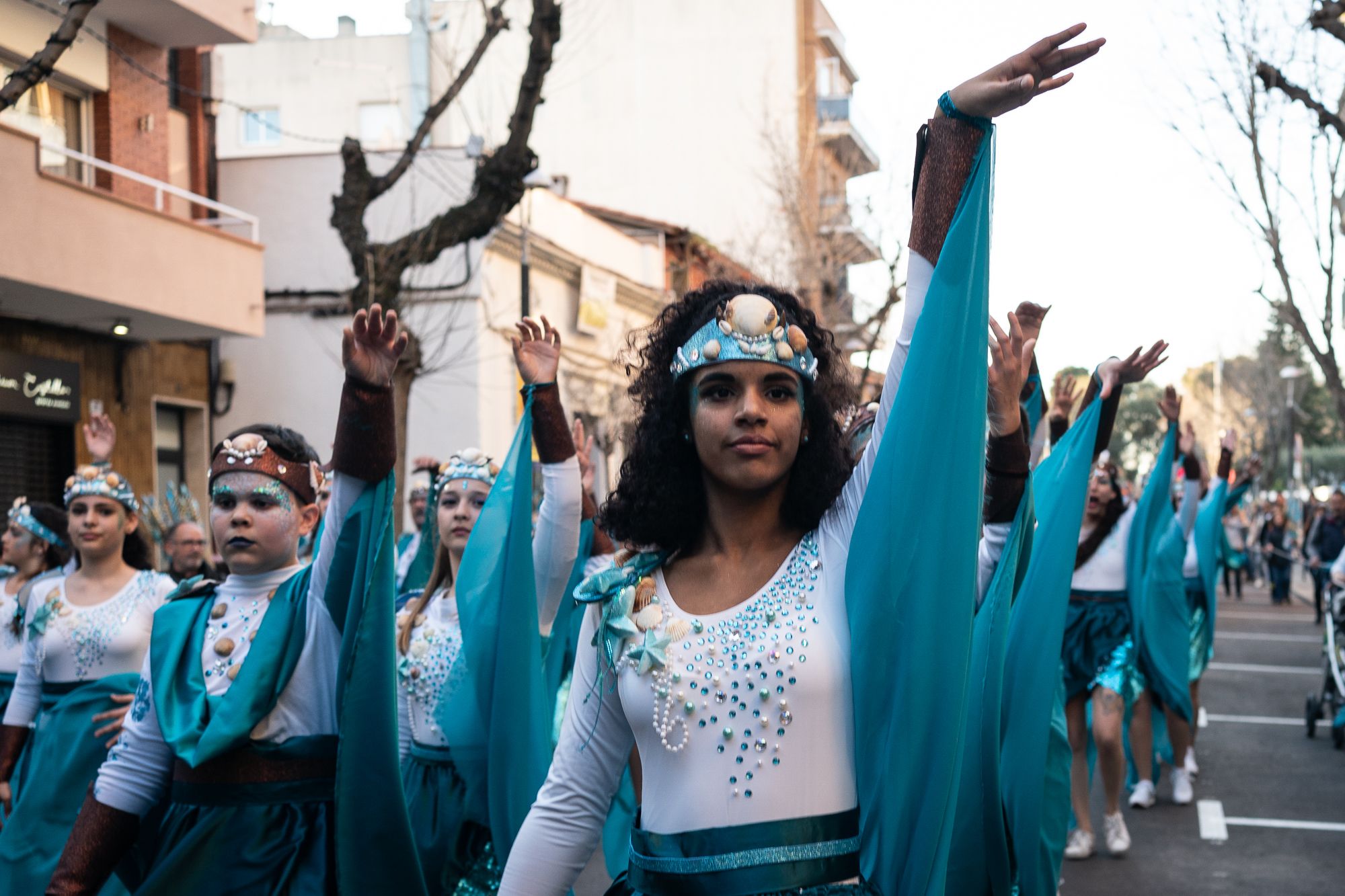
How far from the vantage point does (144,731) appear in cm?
413

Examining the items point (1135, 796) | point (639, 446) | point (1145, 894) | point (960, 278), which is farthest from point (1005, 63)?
point (1135, 796)

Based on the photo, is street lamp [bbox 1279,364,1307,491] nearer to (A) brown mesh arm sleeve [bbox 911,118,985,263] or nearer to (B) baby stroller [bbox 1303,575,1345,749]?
(B) baby stroller [bbox 1303,575,1345,749]

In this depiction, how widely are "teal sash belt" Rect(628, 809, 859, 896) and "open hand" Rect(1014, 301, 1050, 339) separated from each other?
74.3 inches

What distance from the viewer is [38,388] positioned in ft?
50.4

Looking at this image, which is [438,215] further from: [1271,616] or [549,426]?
[1271,616]

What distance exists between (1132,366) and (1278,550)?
24.7 m

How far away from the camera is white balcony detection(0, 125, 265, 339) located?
13.7m

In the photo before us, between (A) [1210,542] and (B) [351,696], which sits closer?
(B) [351,696]

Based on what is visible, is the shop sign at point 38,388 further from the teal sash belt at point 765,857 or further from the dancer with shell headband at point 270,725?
the teal sash belt at point 765,857

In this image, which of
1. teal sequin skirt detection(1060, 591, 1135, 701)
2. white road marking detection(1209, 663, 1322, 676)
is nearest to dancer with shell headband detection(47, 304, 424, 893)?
teal sequin skirt detection(1060, 591, 1135, 701)

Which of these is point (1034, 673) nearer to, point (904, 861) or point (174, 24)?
point (904, 861)

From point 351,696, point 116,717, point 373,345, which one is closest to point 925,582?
point 373,345

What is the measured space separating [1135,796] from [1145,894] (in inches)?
97.1

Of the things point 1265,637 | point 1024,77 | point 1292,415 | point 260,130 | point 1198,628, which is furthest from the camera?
point 1292,415
